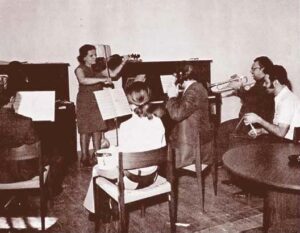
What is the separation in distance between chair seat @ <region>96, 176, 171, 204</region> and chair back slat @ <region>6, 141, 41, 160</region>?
514mm

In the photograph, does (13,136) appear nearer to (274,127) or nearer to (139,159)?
(139,159)

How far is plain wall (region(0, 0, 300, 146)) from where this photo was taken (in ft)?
18.4

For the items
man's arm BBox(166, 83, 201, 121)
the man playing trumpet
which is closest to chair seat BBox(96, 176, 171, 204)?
man's arm BBox(166, 83, 201, 121)

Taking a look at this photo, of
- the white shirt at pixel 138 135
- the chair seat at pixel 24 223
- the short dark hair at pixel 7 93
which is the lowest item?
the chair seat at pixel 24 223

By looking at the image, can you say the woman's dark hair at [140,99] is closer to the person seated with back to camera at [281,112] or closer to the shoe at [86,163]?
the person seated with back to camera at [281,112]

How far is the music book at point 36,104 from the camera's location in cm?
399

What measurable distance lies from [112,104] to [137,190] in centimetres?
139

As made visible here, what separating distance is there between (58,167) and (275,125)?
2.85 m

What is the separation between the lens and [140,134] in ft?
9.43

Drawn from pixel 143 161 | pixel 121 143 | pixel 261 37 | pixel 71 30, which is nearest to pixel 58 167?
pixel 71 30

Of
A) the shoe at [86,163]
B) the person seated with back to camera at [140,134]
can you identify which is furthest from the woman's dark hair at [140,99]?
the shoe at [86,163]

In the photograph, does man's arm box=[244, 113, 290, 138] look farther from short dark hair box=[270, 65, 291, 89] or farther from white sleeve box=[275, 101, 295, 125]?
short dark hair box=[270, 65, 291, 89]

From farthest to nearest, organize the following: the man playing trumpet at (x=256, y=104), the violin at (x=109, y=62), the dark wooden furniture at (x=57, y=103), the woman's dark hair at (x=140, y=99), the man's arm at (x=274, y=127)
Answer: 1. the violin at (x=109, y=62)
2. the dark wooden furniture at (x=57, y=103)
3. the man playing trumpet at (x=256, y=104)
4. the man's arm at (x=274, y=127)
5. the woman's dark hair at (x=140, y=99)

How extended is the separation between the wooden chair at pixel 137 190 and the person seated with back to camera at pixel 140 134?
0.07 m
